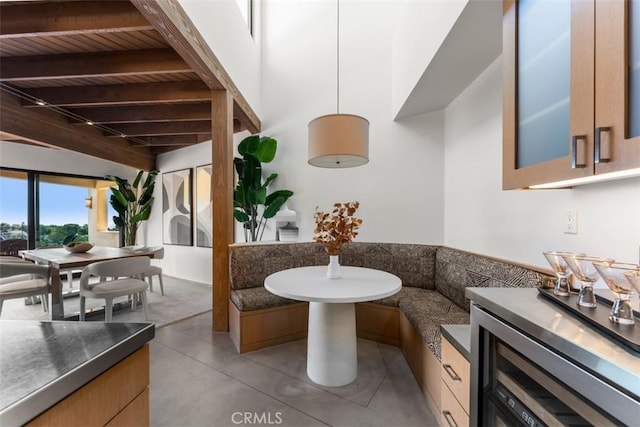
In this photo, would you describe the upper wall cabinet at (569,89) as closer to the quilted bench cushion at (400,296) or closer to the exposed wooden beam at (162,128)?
the quilted bench cushion at (400,296)

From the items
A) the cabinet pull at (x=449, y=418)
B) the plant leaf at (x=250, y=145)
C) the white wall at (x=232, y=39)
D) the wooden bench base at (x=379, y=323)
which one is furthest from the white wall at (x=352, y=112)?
the cabinet pull at (x=449, y=418)

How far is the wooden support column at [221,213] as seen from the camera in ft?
9.23

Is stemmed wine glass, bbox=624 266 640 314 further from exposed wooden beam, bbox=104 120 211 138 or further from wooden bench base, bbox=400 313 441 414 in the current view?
exposed wooden beam, bbox=104 120 211 138

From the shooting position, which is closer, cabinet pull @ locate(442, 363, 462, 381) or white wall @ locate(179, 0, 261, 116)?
cabinet pull @ locate(442, 363, 462, 381)

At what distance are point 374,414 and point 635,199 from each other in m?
1.77

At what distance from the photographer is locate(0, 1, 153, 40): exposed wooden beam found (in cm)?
199

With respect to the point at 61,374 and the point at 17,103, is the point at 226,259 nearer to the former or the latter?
the point at 61,374

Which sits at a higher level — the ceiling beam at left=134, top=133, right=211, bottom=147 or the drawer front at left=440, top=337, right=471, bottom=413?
the ceiling beam at left=134, top=133, right=211, bottom=147

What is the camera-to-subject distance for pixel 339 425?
1.57 m

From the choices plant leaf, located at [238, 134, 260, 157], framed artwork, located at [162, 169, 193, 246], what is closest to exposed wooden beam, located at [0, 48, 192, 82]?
plant leaf, located at [238, 134, 260, 157]

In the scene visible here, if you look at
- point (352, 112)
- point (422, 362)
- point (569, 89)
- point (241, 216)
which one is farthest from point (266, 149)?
point (569, 89)

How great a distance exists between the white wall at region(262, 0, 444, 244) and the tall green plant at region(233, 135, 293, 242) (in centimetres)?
33

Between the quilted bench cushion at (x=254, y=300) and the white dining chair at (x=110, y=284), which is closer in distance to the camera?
the quilted bench cushion at (x=254, y=300)

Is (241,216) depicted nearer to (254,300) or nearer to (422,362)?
(254,300)
